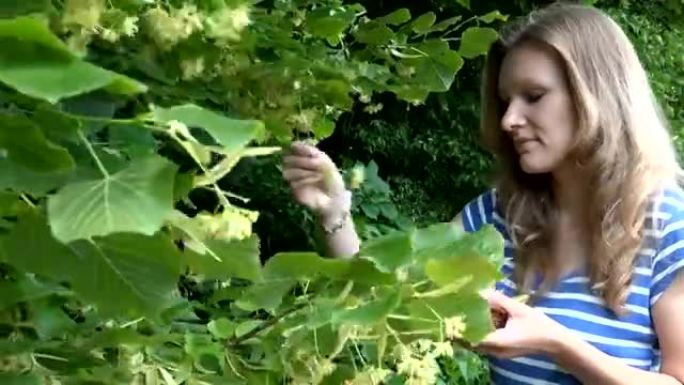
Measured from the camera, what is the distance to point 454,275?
2.08ft

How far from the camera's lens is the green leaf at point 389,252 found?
619 mm

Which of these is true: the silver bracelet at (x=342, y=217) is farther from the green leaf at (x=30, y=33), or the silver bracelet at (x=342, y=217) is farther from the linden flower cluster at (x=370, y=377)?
the green leaf at (x=30, y=33)

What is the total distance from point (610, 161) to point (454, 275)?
91 cm

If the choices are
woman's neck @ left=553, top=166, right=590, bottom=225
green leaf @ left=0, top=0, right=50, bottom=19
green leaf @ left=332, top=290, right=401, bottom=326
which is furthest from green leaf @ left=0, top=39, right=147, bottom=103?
woman's neck @ left=553, top=166, right=590, bottom=225

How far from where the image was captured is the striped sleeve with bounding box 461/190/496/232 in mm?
1659

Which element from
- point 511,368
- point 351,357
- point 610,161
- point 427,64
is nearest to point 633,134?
point 610,161

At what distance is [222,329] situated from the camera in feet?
2.52

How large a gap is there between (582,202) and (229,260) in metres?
1.01

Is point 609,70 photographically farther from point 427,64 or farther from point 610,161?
point 427,64

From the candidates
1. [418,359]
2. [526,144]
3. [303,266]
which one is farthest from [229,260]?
[526,144]

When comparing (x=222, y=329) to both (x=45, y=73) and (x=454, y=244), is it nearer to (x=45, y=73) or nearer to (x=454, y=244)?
(x=454, y=244)

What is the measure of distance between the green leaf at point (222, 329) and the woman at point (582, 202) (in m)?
0.54

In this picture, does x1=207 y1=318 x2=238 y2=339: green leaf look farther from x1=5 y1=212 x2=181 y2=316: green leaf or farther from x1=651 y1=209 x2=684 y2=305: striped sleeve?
x1=651 y1=209 x2=684 y2=305: striped sleeve

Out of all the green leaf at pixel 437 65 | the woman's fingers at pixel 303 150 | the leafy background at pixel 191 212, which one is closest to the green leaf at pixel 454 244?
the leafy background at pixel 191 212
